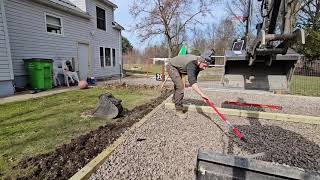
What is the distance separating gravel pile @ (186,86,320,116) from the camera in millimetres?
6505

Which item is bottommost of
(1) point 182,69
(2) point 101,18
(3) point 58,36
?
(1) point 182,69

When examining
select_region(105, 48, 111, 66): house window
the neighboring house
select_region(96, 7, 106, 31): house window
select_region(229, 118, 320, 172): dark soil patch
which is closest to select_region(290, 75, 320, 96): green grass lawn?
select_region(229, 118, 320, 172): dark soil patch

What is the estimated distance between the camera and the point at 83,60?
533 inches

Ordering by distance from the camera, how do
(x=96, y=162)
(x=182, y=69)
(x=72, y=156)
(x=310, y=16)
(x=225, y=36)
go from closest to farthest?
(x=96, y=162) < (x=72, y=156) < (x=182, y=69) < (x=310, y=16) < (x=225, y=36)

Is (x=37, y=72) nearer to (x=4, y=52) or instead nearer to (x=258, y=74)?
(x=4, y=52)

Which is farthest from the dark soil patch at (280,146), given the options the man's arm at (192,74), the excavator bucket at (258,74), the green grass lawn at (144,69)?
the green grass lawn at (144,69)

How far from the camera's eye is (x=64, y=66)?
11.0 meters

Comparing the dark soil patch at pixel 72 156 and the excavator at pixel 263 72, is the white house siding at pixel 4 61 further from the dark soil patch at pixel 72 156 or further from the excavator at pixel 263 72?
the excavator at pixel 263 72

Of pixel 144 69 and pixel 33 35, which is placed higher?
pixel 33 35

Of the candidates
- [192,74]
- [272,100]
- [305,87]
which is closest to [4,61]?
[192,74]

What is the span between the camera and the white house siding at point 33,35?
8766 mm

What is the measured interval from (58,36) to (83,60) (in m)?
2.59

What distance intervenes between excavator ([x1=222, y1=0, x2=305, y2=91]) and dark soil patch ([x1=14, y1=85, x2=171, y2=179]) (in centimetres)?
290

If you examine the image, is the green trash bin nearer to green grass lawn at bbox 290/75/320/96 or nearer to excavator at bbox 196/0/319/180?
excavator at bbox 196/0/319/180
